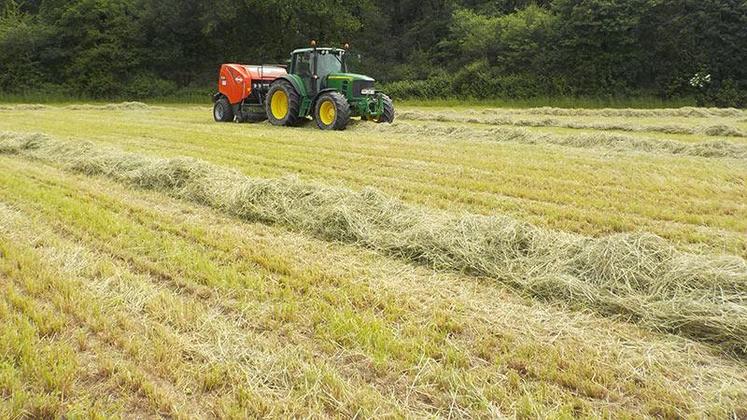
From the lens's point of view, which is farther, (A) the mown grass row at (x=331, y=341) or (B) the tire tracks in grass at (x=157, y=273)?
(B) the tire tracks in grass at (x=157, y=273)

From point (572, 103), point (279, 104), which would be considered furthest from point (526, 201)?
point (572, 103)

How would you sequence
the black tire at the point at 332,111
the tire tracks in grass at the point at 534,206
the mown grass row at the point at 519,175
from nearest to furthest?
the tire tracks in grass at the point at 534,206 < the mown grass row at the point at 519,175 < the black tire at the point at 332,111

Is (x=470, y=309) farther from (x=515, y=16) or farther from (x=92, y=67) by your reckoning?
(x=92, y=67)

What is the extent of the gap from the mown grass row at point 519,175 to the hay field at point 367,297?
5 cm

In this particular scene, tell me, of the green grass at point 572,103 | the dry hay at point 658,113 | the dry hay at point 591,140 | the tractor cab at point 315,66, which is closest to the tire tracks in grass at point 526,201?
the dry hay at point 591,140

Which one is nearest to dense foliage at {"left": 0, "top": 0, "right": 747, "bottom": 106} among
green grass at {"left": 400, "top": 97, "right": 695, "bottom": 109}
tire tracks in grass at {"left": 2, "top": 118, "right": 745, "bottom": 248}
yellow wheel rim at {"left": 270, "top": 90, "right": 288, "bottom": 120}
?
green grass at {"left": 400, "top": 97, "right": 695, "bottom": 109}

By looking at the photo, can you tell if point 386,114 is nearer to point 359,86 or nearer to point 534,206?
point 359,86

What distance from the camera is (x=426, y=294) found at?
3145 millimetres

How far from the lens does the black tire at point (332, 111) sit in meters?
11.6

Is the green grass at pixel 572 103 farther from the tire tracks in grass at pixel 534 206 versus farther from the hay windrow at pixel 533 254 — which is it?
the hay windrow at pixel 533 254

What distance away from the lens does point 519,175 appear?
653cm

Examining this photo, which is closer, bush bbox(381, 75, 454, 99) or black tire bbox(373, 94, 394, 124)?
black tire bbox(373, 94, 394, 124)

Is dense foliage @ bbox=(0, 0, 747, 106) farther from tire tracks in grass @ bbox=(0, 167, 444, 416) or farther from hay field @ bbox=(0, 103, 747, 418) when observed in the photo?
tire tracks in grass @ bbox=(0, 167, 444, 416)

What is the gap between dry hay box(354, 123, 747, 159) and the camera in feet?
26.9
